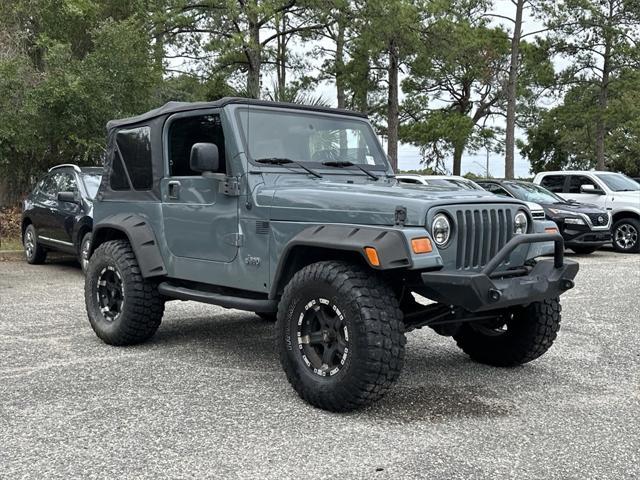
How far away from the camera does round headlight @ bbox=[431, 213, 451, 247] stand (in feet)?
14.0

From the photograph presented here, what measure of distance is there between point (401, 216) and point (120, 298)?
9.52 ft

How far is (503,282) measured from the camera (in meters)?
4.36

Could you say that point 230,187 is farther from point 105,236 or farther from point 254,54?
point 254,54

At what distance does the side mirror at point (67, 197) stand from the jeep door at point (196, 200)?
496cm

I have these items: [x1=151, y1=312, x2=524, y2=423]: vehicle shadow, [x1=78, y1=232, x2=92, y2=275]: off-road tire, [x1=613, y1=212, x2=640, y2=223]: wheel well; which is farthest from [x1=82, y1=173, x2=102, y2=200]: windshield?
[x1=613, y1=212, x2=640, y2=223]: wheel well

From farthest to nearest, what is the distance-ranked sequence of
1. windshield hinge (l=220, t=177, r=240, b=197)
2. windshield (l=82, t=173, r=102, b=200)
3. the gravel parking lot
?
1. windshield (l=82, t=173, r=102, b=200)
2. windshield hinge (l=220, t=177, r=240, b=197)
3. the gravel parking lot

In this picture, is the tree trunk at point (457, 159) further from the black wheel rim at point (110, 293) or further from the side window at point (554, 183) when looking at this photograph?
the black wheel rim at point (110, 293)

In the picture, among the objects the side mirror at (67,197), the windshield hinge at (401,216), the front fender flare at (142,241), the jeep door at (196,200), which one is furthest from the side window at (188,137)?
the side mirror at (67,197)

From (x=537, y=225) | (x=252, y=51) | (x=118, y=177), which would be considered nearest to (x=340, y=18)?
(x=252, y=51)

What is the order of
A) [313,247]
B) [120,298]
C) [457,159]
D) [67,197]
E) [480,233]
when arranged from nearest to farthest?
[480,233] < [313,247] < [120,298] < [67,197] < [457,159]

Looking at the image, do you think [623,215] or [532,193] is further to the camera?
[623,215]

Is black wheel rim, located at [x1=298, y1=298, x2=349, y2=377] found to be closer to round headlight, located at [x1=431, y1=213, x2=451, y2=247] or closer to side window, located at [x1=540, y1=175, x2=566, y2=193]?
round headlight, located at [x1=431, y1=213, x2=451, y2=247]

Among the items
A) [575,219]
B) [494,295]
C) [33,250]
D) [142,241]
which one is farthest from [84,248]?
[575,219]

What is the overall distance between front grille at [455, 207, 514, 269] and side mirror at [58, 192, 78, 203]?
23.8 ft
